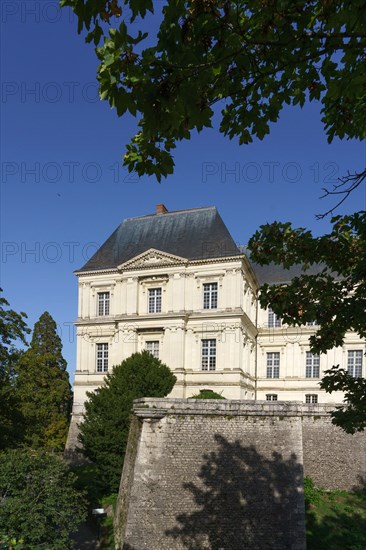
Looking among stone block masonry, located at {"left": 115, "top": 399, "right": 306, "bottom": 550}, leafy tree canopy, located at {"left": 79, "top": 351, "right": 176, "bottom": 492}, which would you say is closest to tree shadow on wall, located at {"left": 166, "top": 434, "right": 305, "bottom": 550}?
stone block masonry, located at {"left": 115, "top": 399, "right": 306, "bottom": 550}

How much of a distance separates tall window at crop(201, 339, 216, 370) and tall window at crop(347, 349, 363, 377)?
9077 mm

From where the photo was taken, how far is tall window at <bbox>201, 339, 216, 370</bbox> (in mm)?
27938

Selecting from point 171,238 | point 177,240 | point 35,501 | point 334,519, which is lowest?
point 334,519

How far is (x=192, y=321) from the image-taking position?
92.9ft

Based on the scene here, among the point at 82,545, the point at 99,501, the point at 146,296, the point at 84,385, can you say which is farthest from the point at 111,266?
the point at 82,545

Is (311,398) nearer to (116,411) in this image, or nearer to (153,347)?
(153,347)

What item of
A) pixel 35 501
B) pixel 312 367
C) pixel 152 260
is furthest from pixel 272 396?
pixel 35 501

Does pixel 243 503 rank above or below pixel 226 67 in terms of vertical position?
below

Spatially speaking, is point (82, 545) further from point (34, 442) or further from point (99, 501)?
point (34, 442)

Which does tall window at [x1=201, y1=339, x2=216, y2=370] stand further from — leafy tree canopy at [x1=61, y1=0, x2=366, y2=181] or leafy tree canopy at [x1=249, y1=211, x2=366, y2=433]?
leafy tree canopy at [x1=61, y1=0, x2=366, y2=181]

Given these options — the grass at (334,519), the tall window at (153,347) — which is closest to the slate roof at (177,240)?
the tall window at (153,347)

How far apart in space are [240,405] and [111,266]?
17.5 metres

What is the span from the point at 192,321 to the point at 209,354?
7.77 ft

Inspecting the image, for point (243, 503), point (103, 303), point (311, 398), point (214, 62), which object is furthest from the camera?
point (103, 303)
